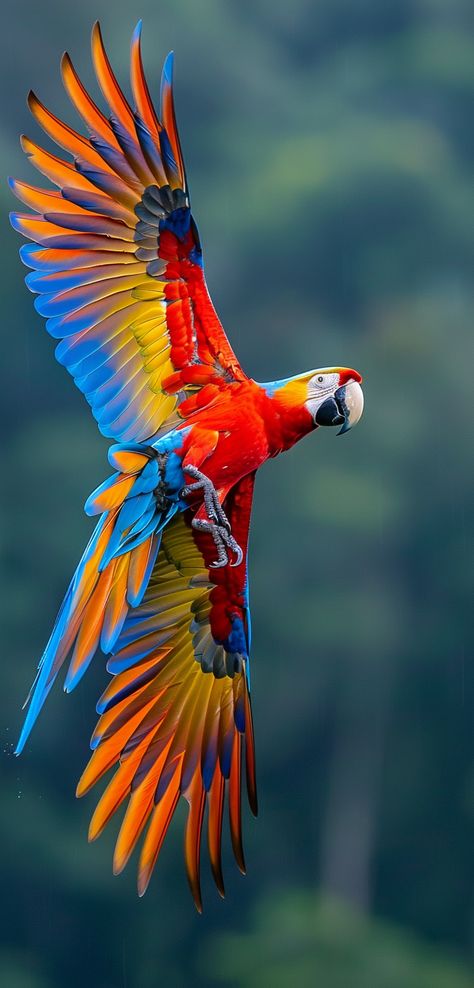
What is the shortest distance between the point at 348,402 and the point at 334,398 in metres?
0.03

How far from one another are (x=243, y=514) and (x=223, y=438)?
19 centimetres

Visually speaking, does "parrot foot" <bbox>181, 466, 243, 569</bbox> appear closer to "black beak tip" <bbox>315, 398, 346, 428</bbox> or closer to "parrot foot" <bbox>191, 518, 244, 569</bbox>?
"parrot foot" <bbox>191, 518, 244, 569</bbox>

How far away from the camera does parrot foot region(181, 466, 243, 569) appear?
6.74 feet

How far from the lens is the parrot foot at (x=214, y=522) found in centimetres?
205

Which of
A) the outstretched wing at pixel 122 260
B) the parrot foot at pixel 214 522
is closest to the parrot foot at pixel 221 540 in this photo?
the parrot foot at pixel 214 522

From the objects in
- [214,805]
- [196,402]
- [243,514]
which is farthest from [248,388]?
[214,805]

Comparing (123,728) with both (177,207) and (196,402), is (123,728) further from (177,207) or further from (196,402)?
(177,207)

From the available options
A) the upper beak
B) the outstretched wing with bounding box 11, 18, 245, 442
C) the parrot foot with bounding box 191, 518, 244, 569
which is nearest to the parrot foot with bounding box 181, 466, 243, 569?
the parrot foot with bounding box 191, 518, 244, 569

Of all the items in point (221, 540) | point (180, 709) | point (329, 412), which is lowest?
point (180, 709)

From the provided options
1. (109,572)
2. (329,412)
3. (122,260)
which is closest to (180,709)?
(109,572)

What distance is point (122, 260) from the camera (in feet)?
7.03

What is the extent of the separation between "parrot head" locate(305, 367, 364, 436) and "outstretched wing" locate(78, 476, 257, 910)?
0.29 m

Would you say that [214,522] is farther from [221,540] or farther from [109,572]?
[109,572]

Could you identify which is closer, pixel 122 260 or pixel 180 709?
pixel 122 260
